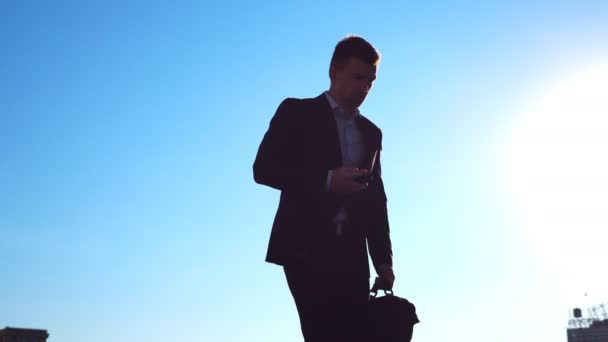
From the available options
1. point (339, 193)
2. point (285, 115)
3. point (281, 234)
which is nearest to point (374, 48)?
point (285, 115)

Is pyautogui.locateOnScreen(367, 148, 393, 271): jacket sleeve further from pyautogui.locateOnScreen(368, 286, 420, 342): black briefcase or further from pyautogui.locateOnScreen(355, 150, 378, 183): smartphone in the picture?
pyautogui.locateOnScreen(368, 286, 420, 342): black briefcase

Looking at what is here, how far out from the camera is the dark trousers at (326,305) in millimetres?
4590

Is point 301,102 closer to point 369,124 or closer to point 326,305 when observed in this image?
point 369,124

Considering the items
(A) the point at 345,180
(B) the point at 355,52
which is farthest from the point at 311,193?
(B) the point at 355,52

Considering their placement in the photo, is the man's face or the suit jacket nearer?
the suit jacket

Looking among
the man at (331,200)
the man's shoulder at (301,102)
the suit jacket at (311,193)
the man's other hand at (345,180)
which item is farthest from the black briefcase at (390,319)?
the man's shoulder at (301,102)

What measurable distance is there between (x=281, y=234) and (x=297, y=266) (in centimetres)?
27

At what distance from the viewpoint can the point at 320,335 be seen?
4582 mm

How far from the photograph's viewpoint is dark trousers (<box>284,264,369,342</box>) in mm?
4590

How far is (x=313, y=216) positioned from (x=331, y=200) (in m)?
0.18

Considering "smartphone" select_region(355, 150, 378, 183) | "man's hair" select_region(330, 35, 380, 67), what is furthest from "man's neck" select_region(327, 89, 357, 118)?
"smartphone" select_region(355, 150, 378, 183)

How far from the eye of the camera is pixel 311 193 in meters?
4.75

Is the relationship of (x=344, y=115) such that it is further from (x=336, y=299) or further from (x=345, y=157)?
(x=336, y=299)

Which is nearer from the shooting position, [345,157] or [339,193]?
[339,193]
